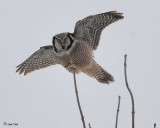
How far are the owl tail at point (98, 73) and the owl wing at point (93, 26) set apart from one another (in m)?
0.43

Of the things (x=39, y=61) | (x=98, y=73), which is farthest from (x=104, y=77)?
(x=39, y=61)

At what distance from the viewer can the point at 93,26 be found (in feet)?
21.3

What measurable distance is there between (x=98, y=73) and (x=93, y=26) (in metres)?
1.14

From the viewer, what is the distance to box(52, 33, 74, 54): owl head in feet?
18.4

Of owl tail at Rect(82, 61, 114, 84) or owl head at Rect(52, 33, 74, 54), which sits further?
owl tail at Rect(82, 61, 114, 84)

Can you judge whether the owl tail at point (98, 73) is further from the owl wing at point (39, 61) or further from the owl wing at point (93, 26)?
the owl wing at point (39, 61)

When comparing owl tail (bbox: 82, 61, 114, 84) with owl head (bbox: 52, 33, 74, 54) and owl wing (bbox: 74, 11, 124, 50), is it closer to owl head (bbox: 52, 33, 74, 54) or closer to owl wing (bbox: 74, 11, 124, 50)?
owl wing (bbox: 74, 11, 124, 50)

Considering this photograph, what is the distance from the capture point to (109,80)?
7273 mm

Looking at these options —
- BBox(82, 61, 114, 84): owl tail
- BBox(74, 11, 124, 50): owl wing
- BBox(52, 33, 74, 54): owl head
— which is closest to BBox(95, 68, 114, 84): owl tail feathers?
BBox(82, 61, 114, 84): owl tail

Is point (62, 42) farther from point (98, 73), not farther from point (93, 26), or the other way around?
point (98, 73)

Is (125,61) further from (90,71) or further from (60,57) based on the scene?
(90,71)

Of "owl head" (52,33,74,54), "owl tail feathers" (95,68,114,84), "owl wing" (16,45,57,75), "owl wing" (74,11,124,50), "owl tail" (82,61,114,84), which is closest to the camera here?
"owl head" (52,33,74,54)

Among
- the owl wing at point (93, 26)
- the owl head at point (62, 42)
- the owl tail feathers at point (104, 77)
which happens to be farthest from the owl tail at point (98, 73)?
the owl head at point (62, 42)

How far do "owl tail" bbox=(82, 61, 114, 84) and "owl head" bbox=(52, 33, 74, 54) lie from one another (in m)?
0.69
